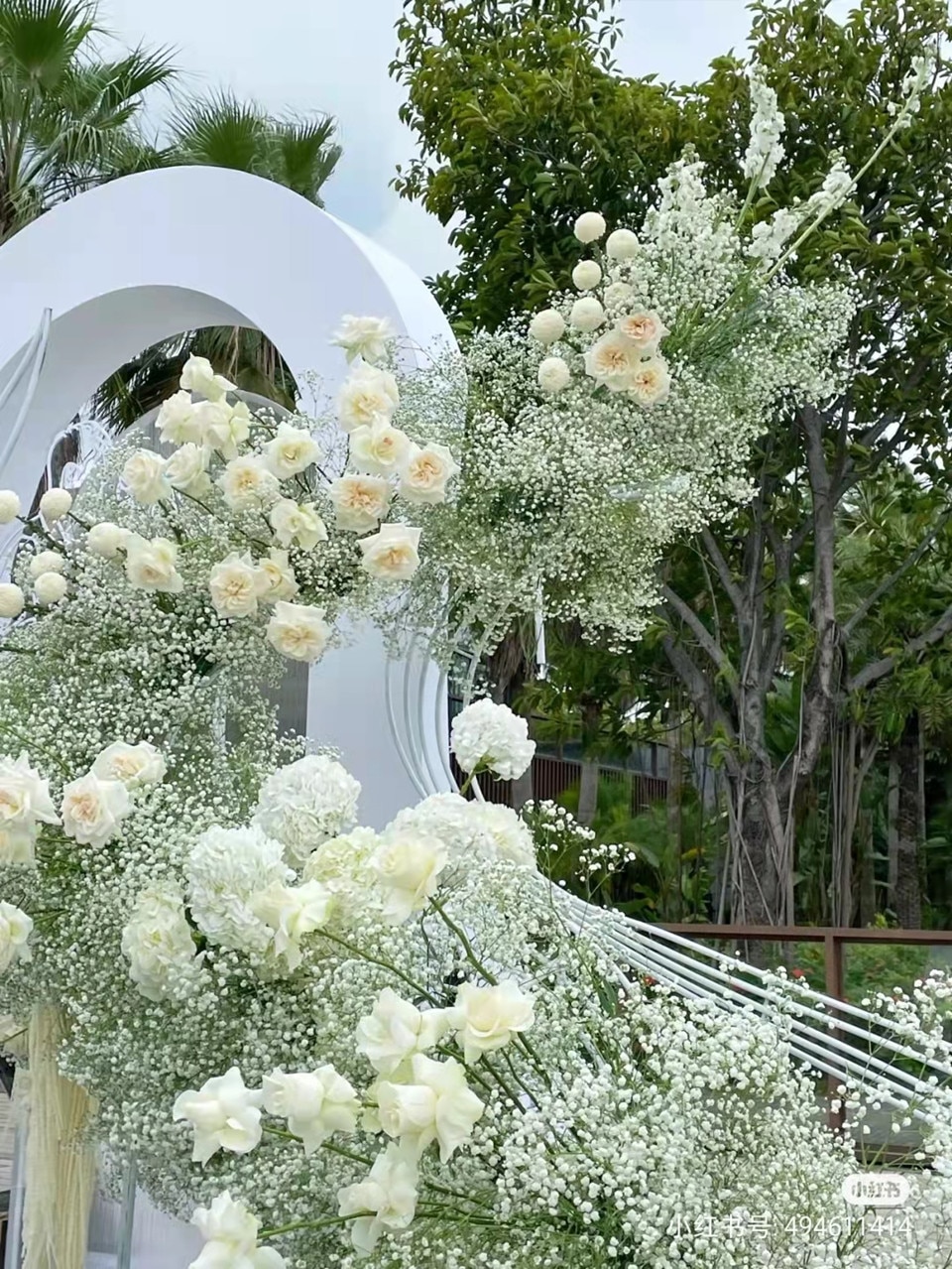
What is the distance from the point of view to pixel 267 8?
14.2 metres

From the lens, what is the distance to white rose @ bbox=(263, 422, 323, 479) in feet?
5.67

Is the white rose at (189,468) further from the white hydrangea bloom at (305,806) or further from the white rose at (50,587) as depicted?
the white hydrangea bloom at (305,806)

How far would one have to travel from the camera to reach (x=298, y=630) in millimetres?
1749

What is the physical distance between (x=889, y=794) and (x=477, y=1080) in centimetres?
971

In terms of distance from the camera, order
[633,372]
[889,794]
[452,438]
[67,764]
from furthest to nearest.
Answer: [889,794] → [452,438] → [633,372] → [67,764]

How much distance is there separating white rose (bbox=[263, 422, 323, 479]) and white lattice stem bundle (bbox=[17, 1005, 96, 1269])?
820 mm

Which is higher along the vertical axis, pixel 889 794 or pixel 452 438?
pixel 889 794

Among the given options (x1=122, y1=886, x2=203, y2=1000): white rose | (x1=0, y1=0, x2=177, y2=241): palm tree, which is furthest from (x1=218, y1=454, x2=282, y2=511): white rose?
(x1=0, y1=0, x2=177, y2=241): palm tree

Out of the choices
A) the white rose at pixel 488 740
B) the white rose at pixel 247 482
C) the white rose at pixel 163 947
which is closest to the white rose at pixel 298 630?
the white rose at pixel 247 482

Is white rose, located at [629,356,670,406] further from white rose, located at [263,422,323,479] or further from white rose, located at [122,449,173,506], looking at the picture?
white rose, located at [122,449,173,506]

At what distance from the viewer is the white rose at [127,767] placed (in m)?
1.46

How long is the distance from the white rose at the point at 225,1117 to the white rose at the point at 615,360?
1.07 m

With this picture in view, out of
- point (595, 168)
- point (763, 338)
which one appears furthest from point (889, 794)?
point (763, 338)

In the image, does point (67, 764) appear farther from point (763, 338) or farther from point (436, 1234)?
point (763, 338)
